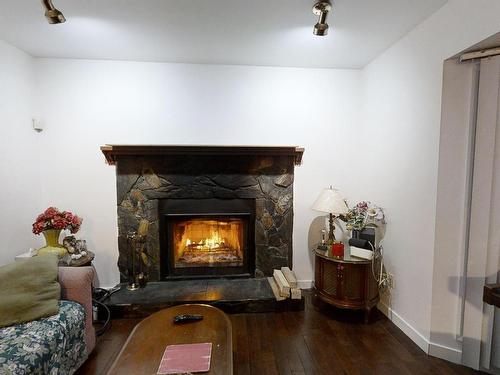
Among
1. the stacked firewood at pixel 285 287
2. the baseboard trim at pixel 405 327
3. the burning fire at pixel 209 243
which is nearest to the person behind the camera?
the baseboard trim at pixel 405 327

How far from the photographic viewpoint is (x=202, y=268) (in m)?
3.06

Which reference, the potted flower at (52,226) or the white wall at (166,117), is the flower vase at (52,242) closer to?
the potted flower at (52,226)

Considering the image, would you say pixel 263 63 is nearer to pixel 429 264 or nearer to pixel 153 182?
pixel 153 182

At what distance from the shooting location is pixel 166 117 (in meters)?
2.86

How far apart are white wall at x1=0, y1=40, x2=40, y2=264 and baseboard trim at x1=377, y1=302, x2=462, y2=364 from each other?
3500mm

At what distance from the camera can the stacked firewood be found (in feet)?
8.63

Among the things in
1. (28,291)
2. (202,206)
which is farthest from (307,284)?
(28,291)

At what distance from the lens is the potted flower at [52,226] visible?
2406 millimetres

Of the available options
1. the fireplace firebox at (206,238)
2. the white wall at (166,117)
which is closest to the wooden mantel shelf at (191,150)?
the white wall at (166,117)

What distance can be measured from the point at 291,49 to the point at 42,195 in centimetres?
293

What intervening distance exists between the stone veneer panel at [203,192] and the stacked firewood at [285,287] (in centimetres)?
23

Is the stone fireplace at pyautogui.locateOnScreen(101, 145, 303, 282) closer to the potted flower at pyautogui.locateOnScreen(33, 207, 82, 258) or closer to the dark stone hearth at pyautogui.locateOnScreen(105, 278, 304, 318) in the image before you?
Answer: the dark stone hearth at pyautogui.locateOnScreen(105, 278, 304, 318)

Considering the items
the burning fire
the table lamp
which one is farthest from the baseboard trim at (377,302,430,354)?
the burning fire

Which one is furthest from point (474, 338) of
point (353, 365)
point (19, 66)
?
point (19, 66)
